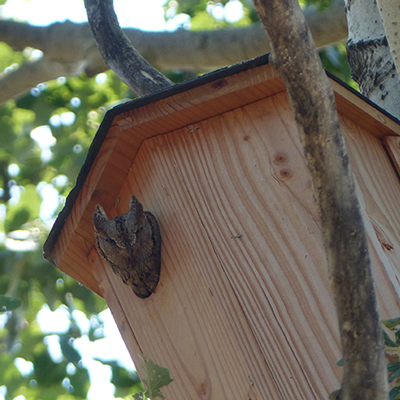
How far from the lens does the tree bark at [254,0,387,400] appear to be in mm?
783

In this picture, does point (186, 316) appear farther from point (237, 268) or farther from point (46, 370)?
point (46, 370)

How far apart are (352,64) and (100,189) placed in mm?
938

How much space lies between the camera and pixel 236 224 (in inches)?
54.6

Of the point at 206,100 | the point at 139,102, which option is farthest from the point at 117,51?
the point at 206,100

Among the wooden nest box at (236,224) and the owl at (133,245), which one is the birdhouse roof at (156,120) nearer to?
the wooden nest box at (236,224)

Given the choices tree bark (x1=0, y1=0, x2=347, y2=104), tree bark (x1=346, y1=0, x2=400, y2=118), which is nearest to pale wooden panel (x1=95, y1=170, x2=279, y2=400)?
tree bark (x1=346, y1=0, x2=400, y2=118)

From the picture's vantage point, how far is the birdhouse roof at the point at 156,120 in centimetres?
143

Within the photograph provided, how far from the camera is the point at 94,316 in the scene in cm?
371

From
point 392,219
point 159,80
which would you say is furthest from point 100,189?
point 392,219

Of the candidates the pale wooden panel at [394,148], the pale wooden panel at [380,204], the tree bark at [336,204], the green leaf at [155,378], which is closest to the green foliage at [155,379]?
the green leaf at [155,378]

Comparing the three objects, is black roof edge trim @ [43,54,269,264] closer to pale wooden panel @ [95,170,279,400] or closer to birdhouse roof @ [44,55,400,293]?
birdhouse roof @ [44,55,400,293]

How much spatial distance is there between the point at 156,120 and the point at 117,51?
510 millimetres

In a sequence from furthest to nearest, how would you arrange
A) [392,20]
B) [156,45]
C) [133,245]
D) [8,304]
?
1. [156,45]
2. [8,304]
3. [133,245]
4. [392,20]

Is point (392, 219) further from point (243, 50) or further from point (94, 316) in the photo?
point (94, 316)
